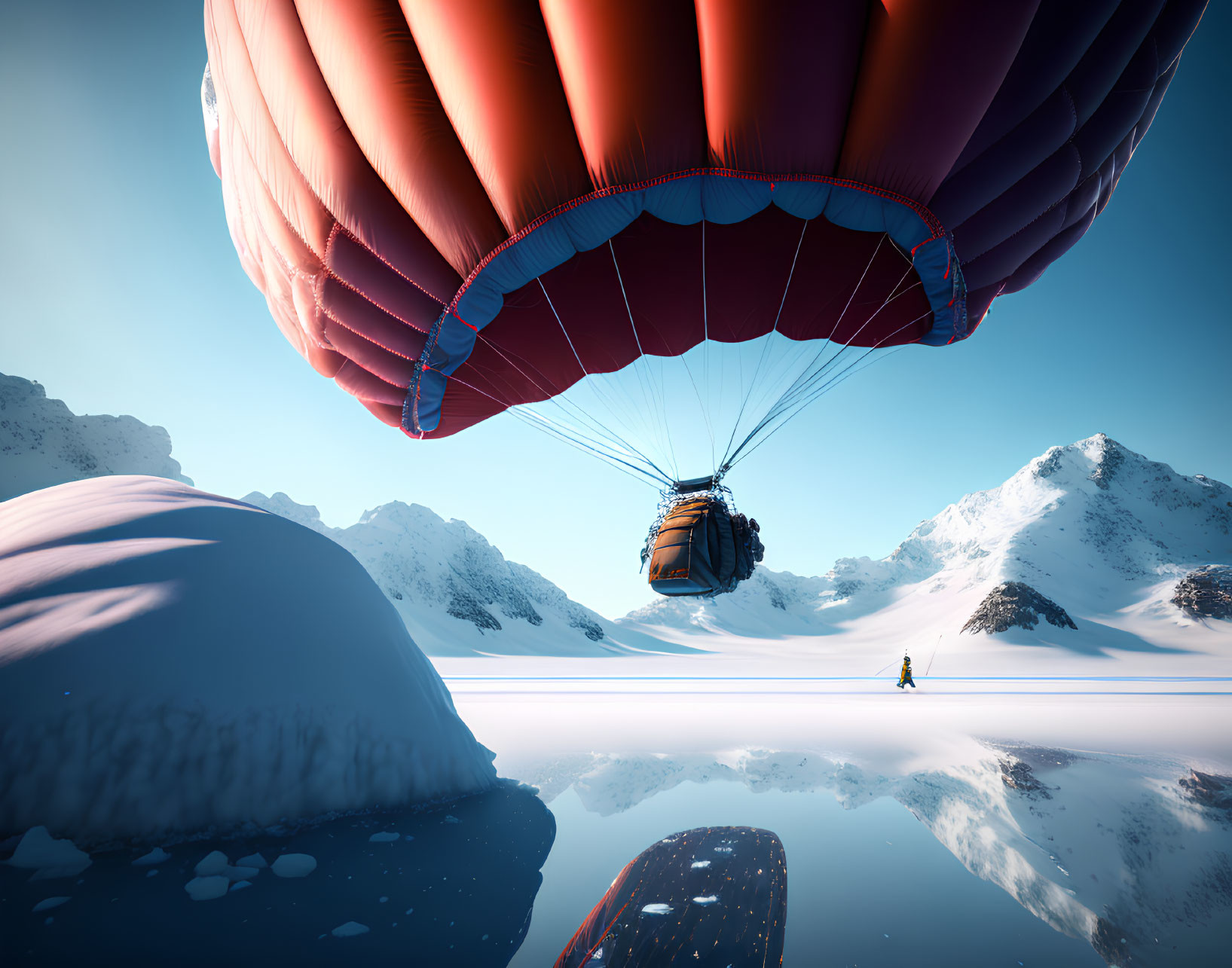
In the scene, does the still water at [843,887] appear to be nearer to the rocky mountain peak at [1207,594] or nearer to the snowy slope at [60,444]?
the rocky mountain peak at [1207,594]

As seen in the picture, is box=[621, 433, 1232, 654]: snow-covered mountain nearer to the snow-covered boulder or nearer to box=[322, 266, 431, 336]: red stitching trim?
box=[322, 266, 431, 336]: red stitching trim

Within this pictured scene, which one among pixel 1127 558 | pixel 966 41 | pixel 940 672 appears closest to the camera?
pixel 966 41

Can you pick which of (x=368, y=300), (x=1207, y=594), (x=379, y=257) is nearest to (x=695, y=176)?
(x=379, y=257)

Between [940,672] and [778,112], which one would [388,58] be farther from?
[940,672]

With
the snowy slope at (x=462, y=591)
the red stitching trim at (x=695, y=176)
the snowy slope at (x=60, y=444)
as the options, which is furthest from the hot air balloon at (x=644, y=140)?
the snowy slope at (x=60, y=444)

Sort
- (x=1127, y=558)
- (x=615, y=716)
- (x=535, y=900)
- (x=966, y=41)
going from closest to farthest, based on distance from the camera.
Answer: (x=535, y=900)
(x=966, y=41)
(x=615, y=716)
(x=1127, y=558)

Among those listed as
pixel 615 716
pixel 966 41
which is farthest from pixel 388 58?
pixel 615 716

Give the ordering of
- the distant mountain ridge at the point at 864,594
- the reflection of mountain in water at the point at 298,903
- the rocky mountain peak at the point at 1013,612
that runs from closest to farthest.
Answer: the reflection of mountain in water at the point at 298,903 → the rocky mountain peak at the point at 1013,612 → the distant mountain ridge at the point at 864,594
